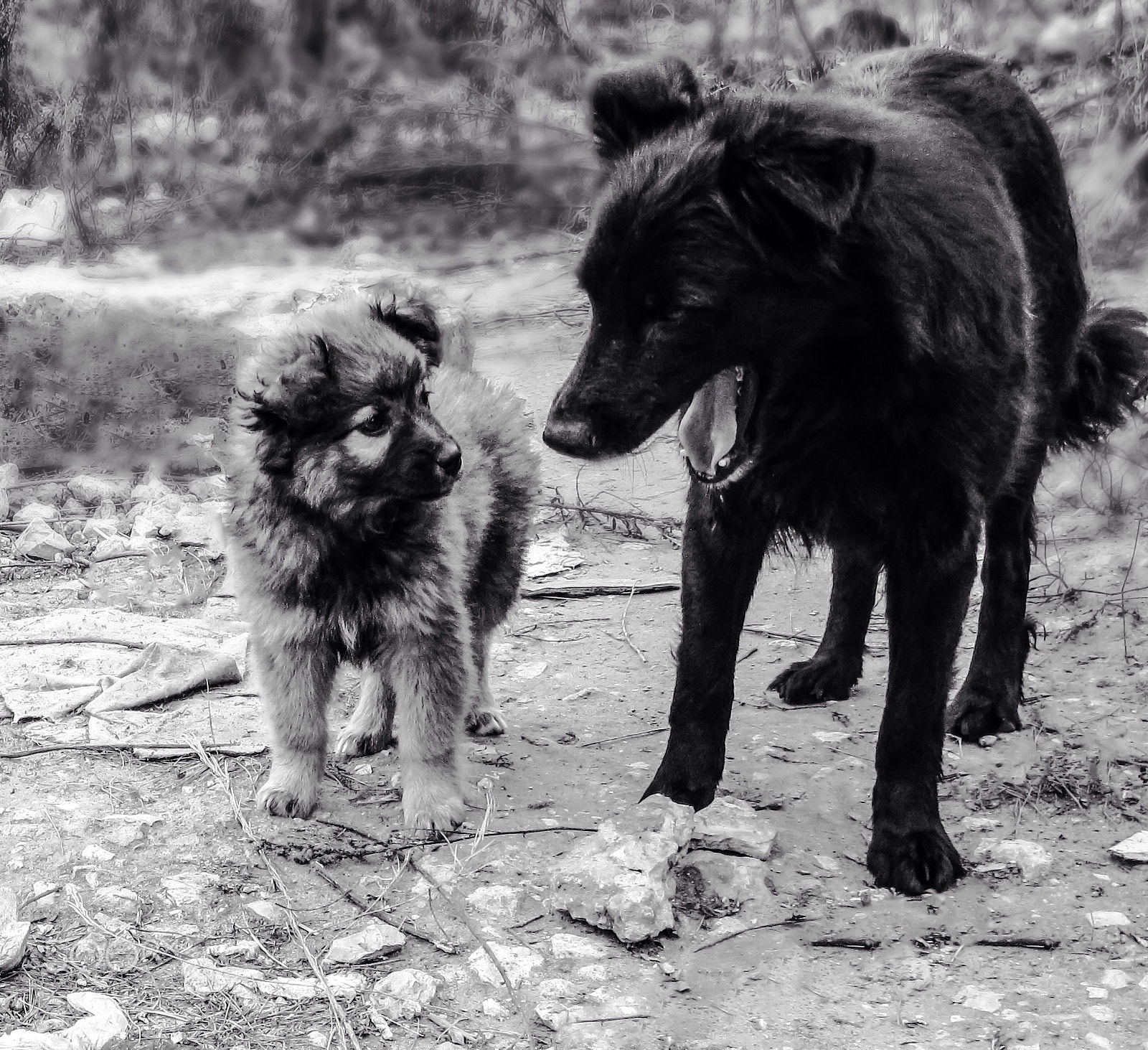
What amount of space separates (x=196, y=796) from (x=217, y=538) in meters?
2.27

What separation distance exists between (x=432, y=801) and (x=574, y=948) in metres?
0.71

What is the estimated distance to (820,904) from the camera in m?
3.10

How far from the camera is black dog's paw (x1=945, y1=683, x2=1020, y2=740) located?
4.07 meters

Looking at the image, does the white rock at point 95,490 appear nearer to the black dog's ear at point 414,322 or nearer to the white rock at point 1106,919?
the black dog's ear at point 414,322

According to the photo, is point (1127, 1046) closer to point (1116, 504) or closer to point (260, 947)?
point (260, 947)

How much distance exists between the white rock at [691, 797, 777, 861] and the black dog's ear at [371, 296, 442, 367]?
4.85 feet

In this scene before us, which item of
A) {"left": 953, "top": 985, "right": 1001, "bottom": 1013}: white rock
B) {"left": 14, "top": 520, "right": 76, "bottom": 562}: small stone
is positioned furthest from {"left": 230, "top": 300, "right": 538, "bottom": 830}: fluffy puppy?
{"left": 14, "top": 520, "right": 76, "bottom": 562}: small stone

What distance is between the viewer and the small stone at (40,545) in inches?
218

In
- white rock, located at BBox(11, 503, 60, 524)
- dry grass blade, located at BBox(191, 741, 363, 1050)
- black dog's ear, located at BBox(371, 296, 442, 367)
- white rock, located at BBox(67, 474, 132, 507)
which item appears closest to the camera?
dry grass blade, located at BBox(191, 741, 363, 1050)

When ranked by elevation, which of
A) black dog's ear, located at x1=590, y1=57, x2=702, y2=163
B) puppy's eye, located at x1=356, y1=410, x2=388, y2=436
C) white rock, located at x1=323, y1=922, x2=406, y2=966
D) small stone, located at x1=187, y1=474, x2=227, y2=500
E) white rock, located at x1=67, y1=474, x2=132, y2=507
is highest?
black dog's ear, located at x1=590, y1=57, x2=702, y2=163

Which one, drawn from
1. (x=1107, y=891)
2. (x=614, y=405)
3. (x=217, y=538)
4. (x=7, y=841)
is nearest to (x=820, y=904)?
(x=1107, y=891)

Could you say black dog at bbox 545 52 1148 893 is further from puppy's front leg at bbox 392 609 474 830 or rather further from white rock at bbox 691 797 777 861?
puppy's front leg at bbox 392 609 474 830

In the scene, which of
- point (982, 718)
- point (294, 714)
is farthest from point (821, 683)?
point (294, 714)

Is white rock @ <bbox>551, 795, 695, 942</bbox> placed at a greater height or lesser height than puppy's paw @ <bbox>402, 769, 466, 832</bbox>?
greater
